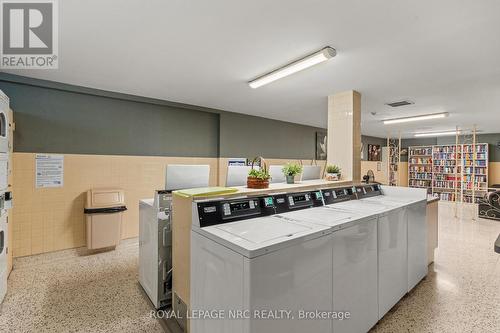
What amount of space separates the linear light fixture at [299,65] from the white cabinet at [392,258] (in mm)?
1697

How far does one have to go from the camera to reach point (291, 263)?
4.61ft

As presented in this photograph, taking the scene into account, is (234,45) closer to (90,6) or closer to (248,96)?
(90,6)

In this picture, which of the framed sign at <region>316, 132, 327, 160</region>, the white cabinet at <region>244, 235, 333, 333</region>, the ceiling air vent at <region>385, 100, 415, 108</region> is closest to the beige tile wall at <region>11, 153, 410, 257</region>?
the white cabinet at <region>244, 235, 333, 333</region>

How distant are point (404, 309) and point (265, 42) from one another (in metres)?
2.96

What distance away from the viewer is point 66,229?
382cm

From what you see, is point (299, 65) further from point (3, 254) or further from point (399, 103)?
point (3, 254)

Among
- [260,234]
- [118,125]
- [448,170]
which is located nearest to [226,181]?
[260,234]

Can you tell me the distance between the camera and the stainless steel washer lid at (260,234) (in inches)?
51.2

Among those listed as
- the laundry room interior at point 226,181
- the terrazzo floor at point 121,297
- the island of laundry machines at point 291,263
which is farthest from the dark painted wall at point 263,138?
the island of laundry machines at point 291,263

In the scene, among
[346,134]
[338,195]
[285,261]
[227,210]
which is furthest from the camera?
[346,134]

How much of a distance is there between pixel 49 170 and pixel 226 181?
2.94 meters

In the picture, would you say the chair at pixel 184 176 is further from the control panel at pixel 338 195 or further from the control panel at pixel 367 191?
the control panel at pixel 367 191

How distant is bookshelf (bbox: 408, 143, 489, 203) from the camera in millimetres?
8438

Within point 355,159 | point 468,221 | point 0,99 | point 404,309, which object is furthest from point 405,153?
point 0,99
